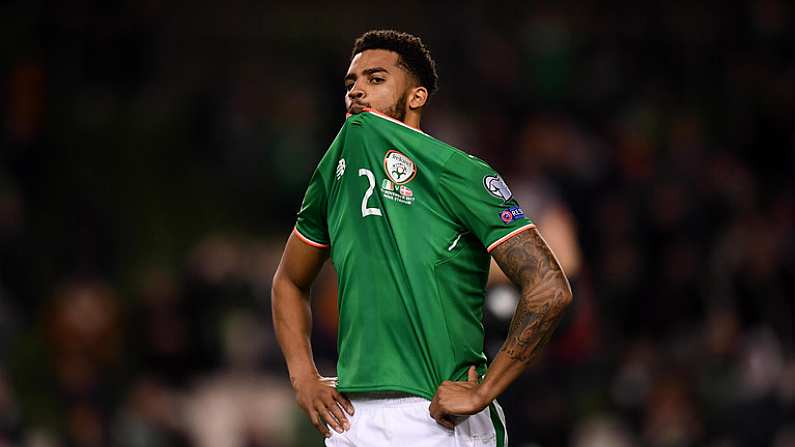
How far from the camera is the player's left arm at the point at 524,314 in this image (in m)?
2.97

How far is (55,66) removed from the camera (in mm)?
11039

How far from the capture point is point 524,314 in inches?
117

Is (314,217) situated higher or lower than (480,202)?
lower

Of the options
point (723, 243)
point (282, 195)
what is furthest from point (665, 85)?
point (282, 195)

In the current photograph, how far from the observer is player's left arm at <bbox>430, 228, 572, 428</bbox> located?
2967 millimetres

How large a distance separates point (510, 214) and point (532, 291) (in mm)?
213

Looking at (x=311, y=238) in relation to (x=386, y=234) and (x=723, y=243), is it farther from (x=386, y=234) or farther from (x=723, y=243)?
(x=723, y=243)

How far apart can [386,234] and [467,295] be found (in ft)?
0.90

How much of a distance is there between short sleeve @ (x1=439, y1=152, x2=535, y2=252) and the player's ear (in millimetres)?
343

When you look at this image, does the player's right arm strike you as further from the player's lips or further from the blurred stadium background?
the blurred stadium background

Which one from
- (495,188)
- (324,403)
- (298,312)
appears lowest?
(324,403)

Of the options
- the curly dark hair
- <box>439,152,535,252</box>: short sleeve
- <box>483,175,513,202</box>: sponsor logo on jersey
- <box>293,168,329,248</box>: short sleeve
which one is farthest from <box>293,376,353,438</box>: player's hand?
the curly dark hair

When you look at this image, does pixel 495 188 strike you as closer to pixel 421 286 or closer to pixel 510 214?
pixel 510 214

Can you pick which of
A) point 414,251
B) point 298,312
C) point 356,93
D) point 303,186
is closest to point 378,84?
point 356,93
